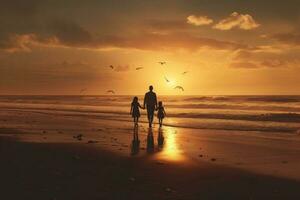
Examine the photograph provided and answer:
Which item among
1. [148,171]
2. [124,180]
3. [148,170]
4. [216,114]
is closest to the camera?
[124,180]

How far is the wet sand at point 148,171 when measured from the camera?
8.40 metres

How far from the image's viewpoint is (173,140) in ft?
61.5

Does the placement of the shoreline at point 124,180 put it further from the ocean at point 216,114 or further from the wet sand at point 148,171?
the ocean at point 216,114

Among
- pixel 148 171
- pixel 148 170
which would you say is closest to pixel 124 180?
pixel 148 171

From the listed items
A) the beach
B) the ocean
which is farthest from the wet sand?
the ocean

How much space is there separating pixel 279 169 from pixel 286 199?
3.31 metres

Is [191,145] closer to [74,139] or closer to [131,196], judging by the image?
[74,139]

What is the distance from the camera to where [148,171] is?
1066cm

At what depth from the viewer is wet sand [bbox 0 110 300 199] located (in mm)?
→ 8398

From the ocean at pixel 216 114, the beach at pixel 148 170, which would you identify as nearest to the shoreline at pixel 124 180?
the beach at pixel 148 170

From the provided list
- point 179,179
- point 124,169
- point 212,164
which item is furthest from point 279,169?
point 124,169

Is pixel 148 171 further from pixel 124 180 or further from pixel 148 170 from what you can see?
pixel 124 180

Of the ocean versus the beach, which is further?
the ocean

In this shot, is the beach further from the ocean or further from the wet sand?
the ocean
